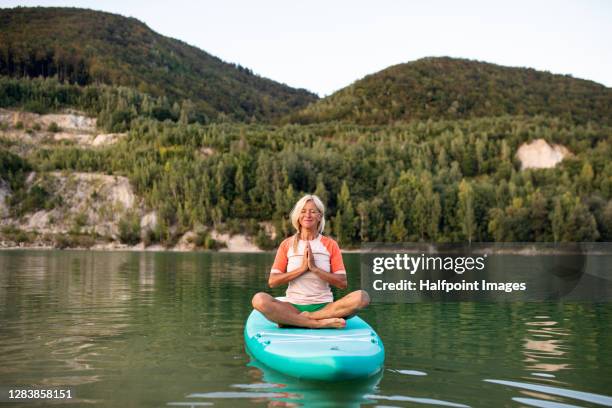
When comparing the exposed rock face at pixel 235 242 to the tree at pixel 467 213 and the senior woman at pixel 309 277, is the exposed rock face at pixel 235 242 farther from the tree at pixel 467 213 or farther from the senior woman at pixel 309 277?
the senior woman at pixel 309 277

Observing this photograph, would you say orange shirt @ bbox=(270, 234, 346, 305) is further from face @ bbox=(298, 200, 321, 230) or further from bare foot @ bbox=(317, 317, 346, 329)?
bare foot @ bbox=(317, 317, 346, 329)

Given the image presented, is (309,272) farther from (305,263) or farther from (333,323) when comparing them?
(333,323)

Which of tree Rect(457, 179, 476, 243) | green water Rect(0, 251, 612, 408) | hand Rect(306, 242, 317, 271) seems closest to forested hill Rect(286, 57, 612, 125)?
tree Rect(457, 179, 476, 243)

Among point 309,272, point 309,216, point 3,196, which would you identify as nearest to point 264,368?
point 309,272

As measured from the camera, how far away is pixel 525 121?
15562 centimetres

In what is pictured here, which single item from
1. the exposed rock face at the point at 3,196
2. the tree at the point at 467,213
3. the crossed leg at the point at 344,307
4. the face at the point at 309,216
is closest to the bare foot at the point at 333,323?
the crossed leg at the point at 344,307

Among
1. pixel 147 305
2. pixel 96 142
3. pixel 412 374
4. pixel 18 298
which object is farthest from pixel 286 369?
pixel 96 142

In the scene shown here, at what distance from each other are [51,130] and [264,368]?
136915mm

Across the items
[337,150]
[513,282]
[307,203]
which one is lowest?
[513,282]

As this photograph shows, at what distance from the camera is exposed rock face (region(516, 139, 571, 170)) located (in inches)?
5177

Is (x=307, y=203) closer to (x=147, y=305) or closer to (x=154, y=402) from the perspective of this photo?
(x=154, y=402)

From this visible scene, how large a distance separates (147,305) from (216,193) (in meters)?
88.5

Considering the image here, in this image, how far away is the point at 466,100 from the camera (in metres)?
187

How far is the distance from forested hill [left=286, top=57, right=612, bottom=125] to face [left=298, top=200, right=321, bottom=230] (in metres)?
170
